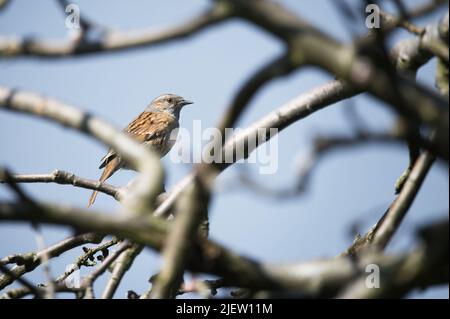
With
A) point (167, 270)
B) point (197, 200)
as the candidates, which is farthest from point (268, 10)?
point (167, 270)

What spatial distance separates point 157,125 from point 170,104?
0.88m

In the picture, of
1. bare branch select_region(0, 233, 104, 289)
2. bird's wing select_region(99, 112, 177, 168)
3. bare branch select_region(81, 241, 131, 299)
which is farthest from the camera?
bird's wing select_region(99, 112, 177, 168)

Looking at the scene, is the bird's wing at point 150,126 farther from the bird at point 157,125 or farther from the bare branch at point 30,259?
the bare branch at point 30,259

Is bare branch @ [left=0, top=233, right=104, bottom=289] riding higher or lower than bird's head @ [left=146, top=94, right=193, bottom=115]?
lower

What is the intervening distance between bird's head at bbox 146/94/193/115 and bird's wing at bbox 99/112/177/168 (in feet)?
0.62

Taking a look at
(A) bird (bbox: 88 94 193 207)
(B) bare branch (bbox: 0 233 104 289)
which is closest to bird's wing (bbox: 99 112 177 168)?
(A) bird (bbox: 88 94 193 207)

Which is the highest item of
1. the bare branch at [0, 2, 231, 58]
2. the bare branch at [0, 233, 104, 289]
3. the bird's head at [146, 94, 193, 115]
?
the bird's head at [146, 94, 193, 115]

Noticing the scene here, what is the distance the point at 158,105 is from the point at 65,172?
7.44 m

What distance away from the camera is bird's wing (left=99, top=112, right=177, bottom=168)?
11.2 metres

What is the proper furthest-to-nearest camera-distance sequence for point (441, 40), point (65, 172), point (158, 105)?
point (158, 105) < point (65, 172) < point (441, 40)

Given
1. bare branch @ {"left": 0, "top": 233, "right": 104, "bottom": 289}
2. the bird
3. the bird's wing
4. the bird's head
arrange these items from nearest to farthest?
bare branch @ {"left": 0, "top": 233, "right": 104, "bottom": 289} → the bird → the bird's wing → the bird's head

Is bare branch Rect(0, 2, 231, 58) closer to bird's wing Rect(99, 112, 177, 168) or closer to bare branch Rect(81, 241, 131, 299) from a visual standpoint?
bare branch Rect(81, 241, 131, 299)
